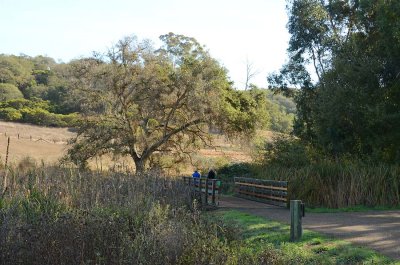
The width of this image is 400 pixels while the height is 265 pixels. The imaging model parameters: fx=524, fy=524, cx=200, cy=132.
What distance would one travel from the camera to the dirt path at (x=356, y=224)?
10742 millimetres

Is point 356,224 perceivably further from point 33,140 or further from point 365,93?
point 33,140

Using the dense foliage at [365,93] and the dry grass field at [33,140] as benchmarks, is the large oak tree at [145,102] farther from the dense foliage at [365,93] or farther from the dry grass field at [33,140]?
the dry grass field at [33,140]

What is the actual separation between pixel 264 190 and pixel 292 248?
33.1ft

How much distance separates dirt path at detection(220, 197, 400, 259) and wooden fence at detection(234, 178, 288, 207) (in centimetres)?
38

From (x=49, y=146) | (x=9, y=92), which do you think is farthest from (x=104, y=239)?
(x=9, y=92)

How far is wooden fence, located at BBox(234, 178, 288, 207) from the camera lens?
1801cm

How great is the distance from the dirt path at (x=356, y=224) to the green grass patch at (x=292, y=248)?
53 centimetres

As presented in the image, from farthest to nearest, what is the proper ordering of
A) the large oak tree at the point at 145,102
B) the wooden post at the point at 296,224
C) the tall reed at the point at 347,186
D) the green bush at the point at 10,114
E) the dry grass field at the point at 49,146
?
the green bush at the point at 10,114
the dry grass field at the point at 49,146
the large oak tree at the point at 145,102
the tall reed at the point at 347,186
the wooden post at the point at 296,224

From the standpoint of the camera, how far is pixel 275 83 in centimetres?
3541

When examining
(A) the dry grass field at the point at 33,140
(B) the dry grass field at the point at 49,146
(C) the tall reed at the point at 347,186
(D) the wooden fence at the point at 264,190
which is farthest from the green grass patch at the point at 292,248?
(A) the dry grass field at the point at 33,140

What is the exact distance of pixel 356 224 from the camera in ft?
45.0

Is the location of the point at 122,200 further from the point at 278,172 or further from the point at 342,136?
the point at 342,136

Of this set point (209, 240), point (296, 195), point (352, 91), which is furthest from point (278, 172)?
point (209, 240)

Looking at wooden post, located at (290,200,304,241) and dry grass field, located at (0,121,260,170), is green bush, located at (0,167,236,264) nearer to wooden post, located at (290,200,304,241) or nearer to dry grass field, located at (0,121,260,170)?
wooden post, located at (290,200,304,241)
